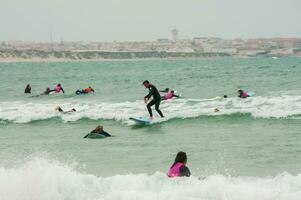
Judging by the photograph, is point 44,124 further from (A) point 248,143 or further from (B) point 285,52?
(B) point 285,52

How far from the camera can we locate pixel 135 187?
11078mm

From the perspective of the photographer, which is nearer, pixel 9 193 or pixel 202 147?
pixel 9 193

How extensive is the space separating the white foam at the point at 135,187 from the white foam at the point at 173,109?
11188 mm

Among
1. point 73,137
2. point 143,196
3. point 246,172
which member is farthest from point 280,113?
point 143,196

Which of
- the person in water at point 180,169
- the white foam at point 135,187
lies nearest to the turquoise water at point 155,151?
the white foam at point 135,187

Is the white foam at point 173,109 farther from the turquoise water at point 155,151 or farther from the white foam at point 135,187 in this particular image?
the white foam at point 135,187

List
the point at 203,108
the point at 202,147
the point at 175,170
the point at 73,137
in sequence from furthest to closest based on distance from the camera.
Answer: the point at 203,108 → the point at 73,137 → the point at 202,147 → the point at 175,170

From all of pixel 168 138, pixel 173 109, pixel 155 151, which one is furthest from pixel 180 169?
pixel 173 109

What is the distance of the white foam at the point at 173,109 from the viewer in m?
23.7

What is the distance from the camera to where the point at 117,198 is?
1027 cm

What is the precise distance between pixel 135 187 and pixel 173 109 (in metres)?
15.6

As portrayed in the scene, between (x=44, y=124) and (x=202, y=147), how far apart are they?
9.41 m

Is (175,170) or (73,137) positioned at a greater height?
(175,170)

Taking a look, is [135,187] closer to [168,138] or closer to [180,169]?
[180,169]
